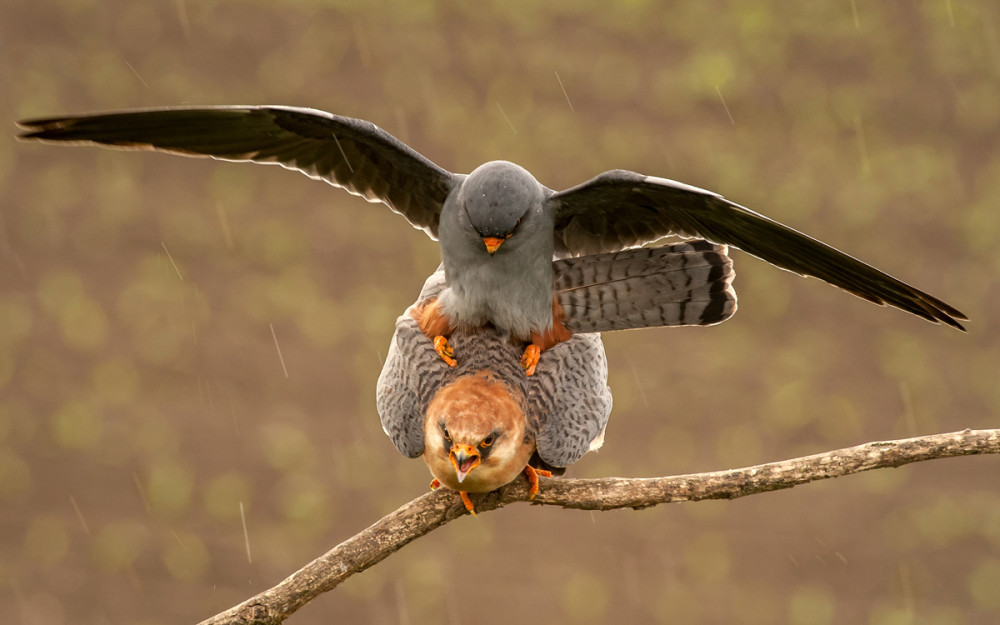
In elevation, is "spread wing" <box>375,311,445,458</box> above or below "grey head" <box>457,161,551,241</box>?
below

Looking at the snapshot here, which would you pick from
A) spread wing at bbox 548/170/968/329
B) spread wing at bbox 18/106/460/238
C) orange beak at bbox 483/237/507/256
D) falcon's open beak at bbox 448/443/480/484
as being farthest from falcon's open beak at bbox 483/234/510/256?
falcon's open beak at bbox 448/443/480/484

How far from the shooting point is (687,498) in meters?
2.38

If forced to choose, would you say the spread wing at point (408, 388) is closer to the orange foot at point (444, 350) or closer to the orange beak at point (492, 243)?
the orange foot at point (444, 350)

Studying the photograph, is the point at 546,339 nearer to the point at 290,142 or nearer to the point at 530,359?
the point at 530,359

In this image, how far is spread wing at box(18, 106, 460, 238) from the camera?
2199 millimetres

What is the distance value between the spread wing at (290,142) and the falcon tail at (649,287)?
0.44m

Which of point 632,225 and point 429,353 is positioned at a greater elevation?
point 632,225

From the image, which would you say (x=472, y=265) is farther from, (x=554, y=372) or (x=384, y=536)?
(x=384, y=536)

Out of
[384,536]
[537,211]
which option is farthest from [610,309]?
[384,536]

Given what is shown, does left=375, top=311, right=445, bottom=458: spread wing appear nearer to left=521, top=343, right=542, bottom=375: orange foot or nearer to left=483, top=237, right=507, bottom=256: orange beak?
left=521, top=343, right=542, bottom=375: orange foot

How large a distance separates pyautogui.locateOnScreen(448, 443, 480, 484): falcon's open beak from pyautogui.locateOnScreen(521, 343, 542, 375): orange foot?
383 millimetres

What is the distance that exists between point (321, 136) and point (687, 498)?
1369mm

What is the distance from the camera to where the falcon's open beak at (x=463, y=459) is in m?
2.11

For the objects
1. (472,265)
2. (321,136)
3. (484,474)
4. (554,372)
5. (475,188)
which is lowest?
(484,474)
